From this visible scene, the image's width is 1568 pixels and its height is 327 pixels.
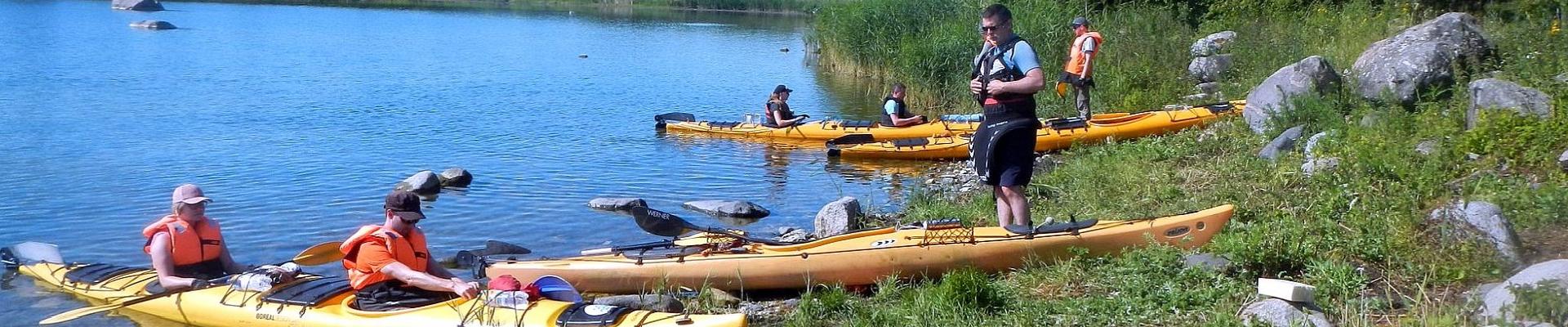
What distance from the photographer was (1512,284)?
482 centimetres

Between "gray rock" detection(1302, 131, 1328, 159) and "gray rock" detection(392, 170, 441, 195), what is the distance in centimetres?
715

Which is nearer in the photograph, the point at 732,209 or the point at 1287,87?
the point at 732,209

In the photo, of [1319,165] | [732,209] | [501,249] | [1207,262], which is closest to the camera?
[1207,262]

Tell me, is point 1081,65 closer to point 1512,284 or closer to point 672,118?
point 672,118

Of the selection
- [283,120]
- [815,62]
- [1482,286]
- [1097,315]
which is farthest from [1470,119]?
[815,62]

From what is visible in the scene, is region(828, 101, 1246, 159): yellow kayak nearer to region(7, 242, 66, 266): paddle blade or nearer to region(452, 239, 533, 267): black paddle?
region(452, 239, 533, 267): black paddle

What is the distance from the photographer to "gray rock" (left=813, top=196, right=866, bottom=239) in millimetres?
8977

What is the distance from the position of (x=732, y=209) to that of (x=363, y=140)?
6.59 metres

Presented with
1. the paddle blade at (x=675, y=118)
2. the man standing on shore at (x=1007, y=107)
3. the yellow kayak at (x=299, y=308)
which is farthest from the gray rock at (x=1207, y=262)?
the paddle blade at (x=675, y=118)

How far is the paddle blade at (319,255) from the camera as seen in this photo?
24.8ft

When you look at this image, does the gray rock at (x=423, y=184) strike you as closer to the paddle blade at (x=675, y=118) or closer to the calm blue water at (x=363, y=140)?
the calm blue water at (x=363, y=140)

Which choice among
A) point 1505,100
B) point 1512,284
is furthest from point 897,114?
point 1512,284

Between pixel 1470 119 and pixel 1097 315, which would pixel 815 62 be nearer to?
pixel 1470 119

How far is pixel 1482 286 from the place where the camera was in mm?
5383
